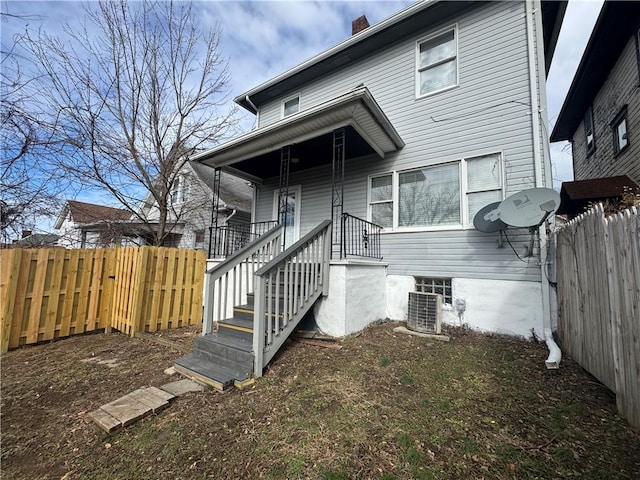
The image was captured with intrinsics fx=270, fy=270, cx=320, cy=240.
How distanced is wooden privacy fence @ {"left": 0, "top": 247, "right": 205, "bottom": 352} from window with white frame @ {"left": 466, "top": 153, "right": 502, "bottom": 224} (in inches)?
241

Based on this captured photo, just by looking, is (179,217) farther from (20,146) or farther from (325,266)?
(325,266)

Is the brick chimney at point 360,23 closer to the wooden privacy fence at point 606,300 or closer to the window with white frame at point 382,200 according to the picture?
the window with white frame at point 382,200

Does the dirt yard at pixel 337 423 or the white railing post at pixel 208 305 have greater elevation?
the white railing post at pixel 208 305

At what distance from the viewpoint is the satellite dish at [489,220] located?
488 cm

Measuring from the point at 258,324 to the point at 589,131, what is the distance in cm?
1390

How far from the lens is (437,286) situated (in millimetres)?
5762

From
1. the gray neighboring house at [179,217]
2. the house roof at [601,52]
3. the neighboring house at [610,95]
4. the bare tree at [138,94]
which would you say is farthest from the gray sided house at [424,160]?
the gray neighboring house at [179,217]

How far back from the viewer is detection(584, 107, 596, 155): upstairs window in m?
9.84

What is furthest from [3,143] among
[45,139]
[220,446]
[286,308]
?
[220,446]

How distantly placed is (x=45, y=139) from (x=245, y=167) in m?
4.11

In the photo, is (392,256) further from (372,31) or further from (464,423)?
(372,31)

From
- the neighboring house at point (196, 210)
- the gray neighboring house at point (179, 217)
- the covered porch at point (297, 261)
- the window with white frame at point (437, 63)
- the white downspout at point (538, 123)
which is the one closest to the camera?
the covered porch at point (297, 261)

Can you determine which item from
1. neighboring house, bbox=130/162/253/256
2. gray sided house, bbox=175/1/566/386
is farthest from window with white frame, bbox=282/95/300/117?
neighboring house, bbox=130/162/253/256

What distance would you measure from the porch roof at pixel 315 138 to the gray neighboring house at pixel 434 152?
0.09ft
